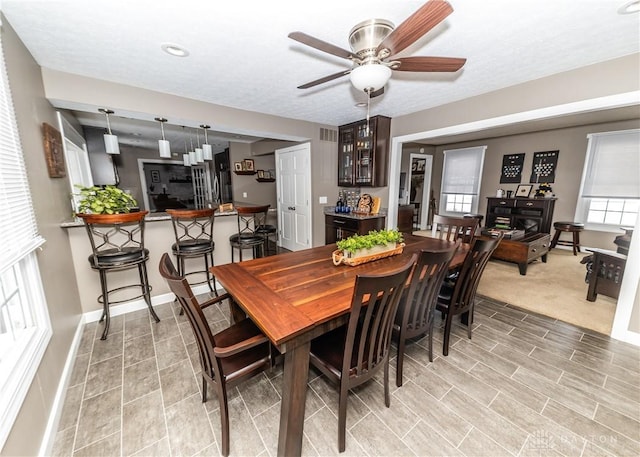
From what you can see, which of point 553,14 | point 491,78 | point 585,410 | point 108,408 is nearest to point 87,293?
point 108,408

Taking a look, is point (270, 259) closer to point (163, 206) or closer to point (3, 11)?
point (3, 11)

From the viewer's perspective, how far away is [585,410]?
157 cm

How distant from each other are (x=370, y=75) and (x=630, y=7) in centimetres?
167

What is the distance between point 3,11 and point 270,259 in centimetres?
226

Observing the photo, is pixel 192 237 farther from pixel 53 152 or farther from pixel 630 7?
pixel 630 7

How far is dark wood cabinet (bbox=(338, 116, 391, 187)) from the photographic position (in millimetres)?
3881

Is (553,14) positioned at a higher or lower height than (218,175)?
higher

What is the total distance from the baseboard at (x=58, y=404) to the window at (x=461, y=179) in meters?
7.85

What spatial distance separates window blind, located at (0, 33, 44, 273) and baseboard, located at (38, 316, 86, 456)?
965 millimetres

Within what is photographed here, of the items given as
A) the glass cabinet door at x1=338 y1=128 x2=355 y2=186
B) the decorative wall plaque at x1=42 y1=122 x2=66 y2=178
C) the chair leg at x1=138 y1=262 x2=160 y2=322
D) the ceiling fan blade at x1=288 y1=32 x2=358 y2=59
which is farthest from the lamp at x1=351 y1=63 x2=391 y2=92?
the glass cabinet door at x1=338 y1=128 x2=355 y2=186


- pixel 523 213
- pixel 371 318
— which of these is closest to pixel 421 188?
pixel 523 213

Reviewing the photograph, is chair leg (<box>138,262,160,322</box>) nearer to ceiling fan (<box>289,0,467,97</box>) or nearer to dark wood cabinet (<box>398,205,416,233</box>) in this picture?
ceiling fan (<box>289,0,467,97</box>)

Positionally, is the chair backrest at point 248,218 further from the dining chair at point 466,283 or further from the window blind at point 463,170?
the window blind at point 463,170

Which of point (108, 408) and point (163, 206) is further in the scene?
point (163, 206)
